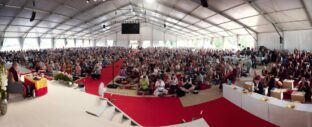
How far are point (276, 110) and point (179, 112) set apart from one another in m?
3.03

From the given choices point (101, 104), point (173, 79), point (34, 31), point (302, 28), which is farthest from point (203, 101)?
point (34, 31)

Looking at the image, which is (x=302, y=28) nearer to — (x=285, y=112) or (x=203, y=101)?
(x=203, y=101)

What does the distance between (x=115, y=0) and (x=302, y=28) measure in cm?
1663

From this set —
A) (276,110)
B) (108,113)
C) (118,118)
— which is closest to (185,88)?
(276,110)

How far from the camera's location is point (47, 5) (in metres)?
18.7

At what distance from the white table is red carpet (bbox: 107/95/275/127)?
0.19 metres

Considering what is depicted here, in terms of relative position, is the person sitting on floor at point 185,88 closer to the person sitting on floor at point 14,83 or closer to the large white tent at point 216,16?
the person sitting on floor at point 14,83

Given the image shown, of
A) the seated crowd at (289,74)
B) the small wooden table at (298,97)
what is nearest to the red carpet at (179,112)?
the seated crowd at (289,74)

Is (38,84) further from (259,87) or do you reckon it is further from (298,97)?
(298,97)

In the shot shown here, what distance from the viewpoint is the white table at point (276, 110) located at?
567 centimetres

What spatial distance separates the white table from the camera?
5.67 m

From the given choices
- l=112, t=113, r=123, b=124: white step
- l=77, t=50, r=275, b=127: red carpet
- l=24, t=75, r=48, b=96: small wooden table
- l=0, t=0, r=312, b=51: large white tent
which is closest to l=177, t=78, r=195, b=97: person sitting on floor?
l=77, t=50, r=275, b=127: red carpet

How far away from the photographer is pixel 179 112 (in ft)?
25.3

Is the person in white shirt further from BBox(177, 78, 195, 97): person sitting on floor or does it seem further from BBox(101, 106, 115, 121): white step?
BBox(101, 106, 115, 121): white step
